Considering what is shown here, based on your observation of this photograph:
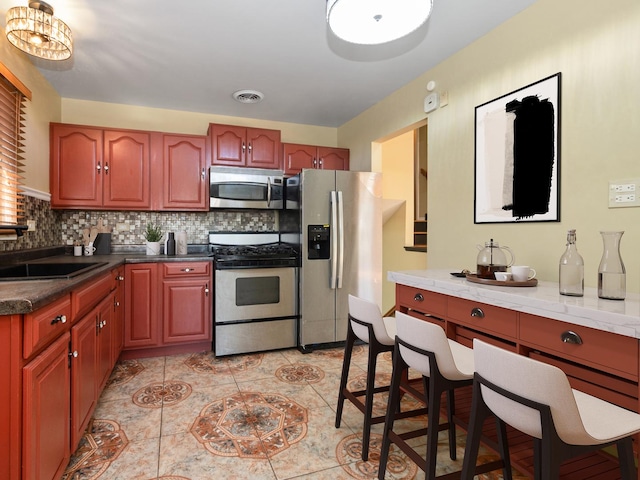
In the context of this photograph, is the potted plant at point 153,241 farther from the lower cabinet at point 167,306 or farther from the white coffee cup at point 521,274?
the white coffee cup at point 521,274

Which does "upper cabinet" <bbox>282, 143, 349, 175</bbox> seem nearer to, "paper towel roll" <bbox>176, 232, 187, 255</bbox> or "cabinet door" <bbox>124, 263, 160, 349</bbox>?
"paper towel roll" <bbox>176, 232, 187, 255</bbox>

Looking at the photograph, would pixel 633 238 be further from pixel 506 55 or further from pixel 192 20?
pixel 192 20

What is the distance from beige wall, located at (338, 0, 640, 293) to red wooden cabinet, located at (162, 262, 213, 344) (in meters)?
2.05

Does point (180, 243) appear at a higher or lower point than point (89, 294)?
higher

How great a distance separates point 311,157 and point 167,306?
2.15 metres

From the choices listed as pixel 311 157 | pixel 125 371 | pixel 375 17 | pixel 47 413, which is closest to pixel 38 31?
pixel 375 17

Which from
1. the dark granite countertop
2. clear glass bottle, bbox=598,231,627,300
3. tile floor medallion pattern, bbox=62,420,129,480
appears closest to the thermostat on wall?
clear glass bottle, bbox=598,231,627,300

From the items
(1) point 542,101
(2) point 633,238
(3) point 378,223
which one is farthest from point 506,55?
(3) point 378,223

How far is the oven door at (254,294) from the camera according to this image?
3.23 metres

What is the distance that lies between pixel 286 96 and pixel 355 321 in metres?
2.46

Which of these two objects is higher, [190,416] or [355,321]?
[355,321]

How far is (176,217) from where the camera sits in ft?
12.8

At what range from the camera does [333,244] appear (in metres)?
3.44

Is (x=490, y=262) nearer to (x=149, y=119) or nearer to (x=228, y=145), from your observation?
(x=228, y=145)
